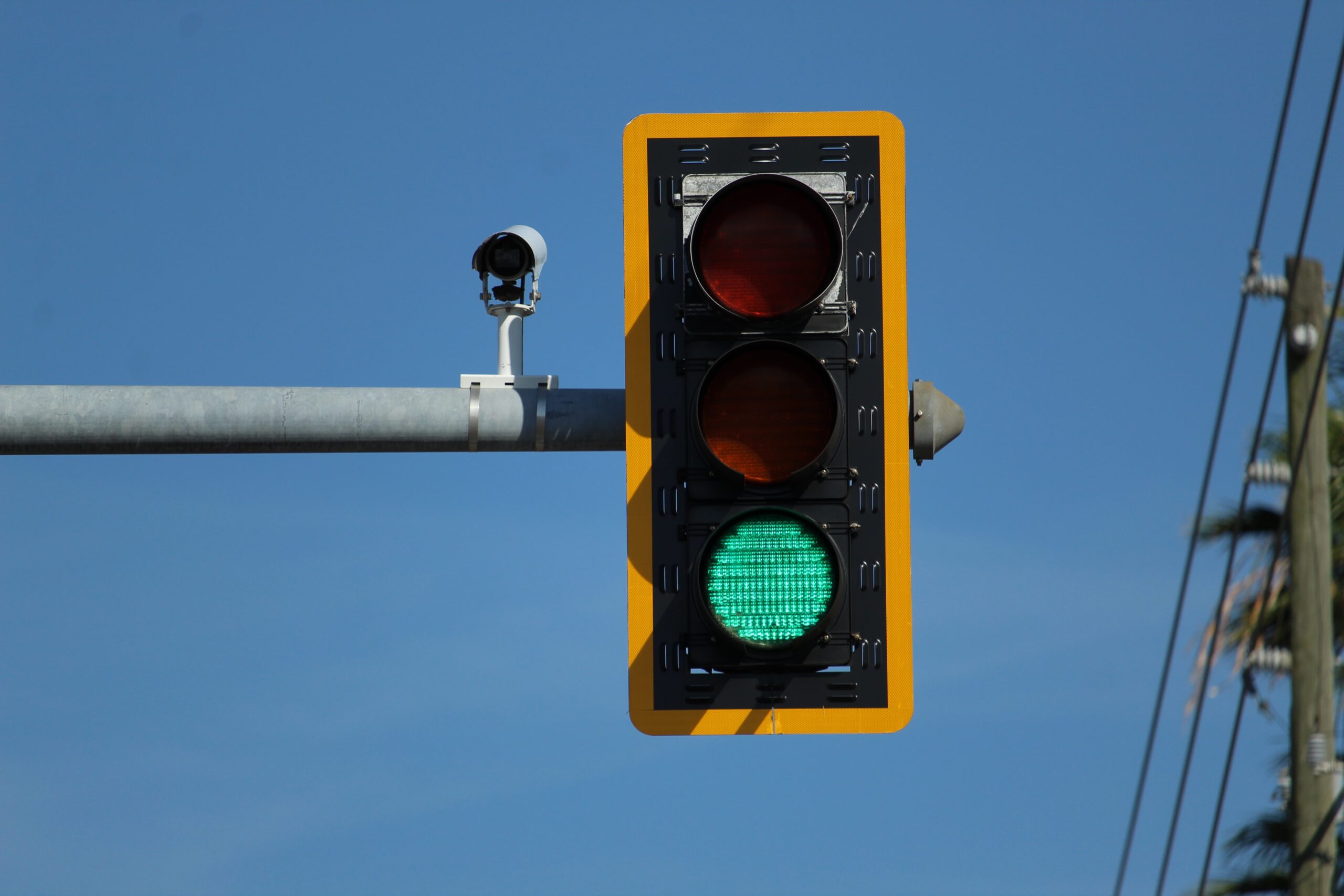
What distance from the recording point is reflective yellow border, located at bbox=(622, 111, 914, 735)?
138 inches

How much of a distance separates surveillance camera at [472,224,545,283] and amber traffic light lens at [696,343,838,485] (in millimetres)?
1310

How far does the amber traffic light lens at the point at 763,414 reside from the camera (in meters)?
3.46

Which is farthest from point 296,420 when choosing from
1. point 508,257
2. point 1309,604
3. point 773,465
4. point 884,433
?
point 1309,604

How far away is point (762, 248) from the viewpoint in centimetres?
352

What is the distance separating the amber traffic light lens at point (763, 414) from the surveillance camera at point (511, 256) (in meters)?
1.31

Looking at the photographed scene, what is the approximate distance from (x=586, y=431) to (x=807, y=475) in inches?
25.5

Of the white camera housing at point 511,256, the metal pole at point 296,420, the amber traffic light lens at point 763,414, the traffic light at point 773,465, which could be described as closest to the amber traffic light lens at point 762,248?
the traffic light at point 773,465

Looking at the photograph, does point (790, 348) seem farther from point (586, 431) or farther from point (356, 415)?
point (356, 415)

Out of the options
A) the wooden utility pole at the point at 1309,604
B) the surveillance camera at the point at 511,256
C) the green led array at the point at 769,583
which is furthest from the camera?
the wooden utility pole at the point at 1309,604

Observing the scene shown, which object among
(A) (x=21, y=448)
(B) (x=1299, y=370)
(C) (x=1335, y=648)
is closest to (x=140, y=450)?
(A) (x=21, y=448)

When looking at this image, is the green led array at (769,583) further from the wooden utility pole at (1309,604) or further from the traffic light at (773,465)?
the wooden utility pole at (1309,604)

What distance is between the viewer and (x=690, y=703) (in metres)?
3.54

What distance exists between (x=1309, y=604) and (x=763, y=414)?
754 centimetres

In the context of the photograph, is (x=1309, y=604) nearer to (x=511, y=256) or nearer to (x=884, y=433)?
(x=511, y=256)
